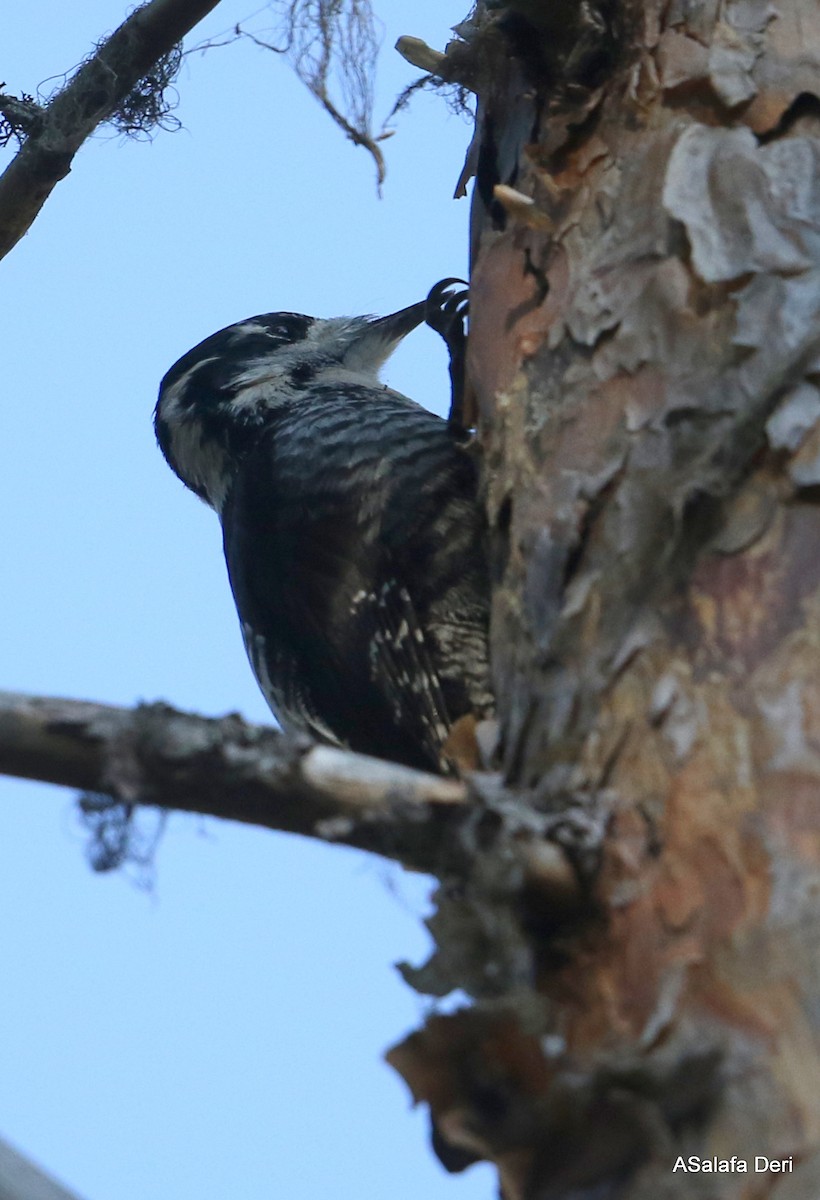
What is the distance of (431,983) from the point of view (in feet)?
5.17

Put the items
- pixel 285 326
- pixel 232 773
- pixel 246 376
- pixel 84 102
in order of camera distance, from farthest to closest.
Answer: pixel 285 326 → pixel 246 376 → pixel 84 102 → pixel 232 773

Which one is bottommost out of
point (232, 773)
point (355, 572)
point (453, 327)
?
point (232, 773)

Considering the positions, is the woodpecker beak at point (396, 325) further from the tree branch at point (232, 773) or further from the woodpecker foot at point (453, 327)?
the tree branch at point (232, 773)

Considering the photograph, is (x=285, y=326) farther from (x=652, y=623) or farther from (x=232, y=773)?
(x=232, y=773)

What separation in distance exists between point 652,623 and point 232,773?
485 millimetres

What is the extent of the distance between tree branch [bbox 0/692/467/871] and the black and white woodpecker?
1141 millimetres

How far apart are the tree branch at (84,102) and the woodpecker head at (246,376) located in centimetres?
79

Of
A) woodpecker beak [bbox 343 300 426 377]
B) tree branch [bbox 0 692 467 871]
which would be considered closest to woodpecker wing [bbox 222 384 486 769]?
woodpecker beak [bbox 343 300 426 377]

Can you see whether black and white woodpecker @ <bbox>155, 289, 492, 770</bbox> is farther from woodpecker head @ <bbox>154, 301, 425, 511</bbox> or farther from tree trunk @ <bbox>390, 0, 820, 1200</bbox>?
tree trunk @ <bbox>390, 0, 820, 1200</bbox>

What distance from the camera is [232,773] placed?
1.48 m

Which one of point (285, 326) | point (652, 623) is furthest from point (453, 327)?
point (652, 623)

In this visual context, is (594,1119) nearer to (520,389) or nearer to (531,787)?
(531,787)

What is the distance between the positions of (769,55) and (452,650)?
116 cm

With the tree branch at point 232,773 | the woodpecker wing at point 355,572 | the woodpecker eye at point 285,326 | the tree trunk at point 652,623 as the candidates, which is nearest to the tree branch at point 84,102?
the woodpecker wing at point 355,572
